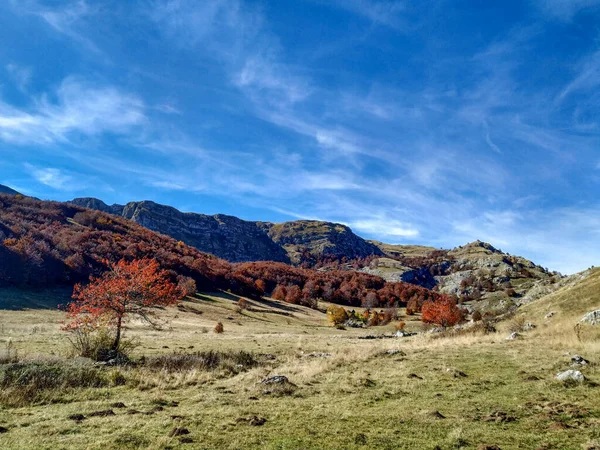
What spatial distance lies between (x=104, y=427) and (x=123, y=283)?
19.3 m

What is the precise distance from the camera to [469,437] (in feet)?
34.2

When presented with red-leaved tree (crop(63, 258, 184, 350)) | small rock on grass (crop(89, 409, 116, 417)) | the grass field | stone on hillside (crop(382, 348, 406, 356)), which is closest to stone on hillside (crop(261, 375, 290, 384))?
the grass field

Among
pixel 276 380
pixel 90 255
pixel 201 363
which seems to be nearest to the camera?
pixel 276 380

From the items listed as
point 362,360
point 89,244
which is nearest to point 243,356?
point 362,360

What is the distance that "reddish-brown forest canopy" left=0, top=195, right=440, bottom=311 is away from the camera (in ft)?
299

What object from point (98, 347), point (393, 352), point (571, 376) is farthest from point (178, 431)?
point (393, 352)

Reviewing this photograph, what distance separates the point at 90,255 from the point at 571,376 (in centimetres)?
12550

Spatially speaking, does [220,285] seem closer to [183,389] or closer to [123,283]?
[123,283]

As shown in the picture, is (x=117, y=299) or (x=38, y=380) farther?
(x=117, y=299)

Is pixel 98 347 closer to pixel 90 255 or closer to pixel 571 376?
pixel 571 376

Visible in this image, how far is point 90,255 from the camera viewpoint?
377 feet

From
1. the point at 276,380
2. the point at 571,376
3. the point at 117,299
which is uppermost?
the point at 117,299

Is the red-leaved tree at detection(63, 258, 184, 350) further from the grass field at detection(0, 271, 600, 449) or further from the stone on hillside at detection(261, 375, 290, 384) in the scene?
the stone on hillside at detection(261, 375, 290, 384)

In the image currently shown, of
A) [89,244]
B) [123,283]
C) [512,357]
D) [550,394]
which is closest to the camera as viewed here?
[550,394]
